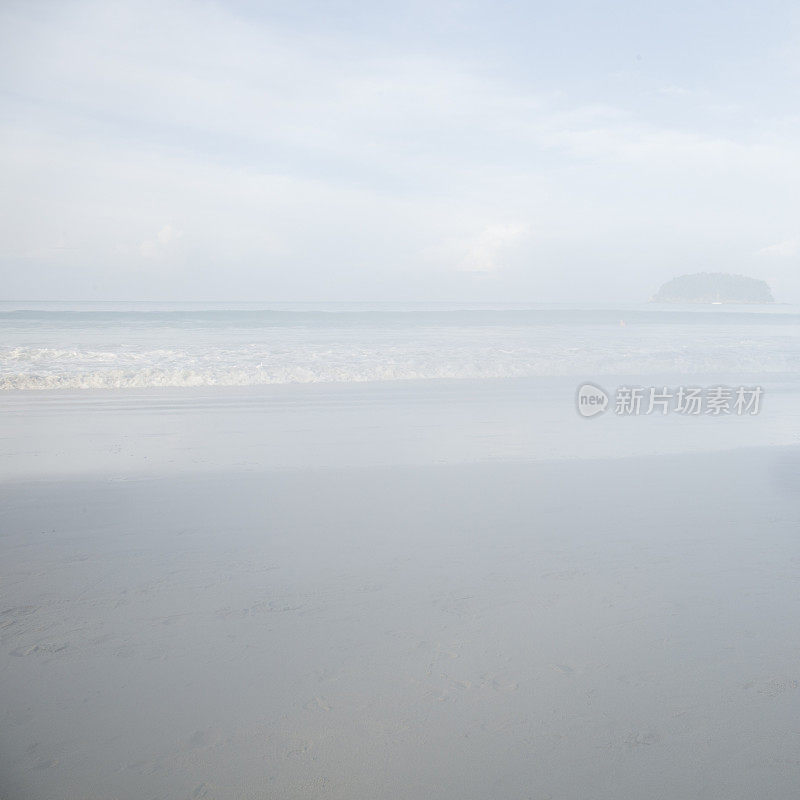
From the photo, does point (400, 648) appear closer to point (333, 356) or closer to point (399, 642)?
point (399, 642)

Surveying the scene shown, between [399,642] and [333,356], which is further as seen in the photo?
[333,356]

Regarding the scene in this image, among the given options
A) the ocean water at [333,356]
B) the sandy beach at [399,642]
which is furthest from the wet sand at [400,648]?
the ocean water at [333,356]

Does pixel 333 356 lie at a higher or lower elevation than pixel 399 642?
lower

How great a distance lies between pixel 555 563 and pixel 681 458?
3.45 m

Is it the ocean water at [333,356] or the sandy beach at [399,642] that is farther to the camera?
the ocean water at [333,356]

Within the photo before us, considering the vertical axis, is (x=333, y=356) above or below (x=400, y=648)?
below

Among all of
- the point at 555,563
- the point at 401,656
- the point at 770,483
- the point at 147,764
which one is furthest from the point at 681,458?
the point at 147,764

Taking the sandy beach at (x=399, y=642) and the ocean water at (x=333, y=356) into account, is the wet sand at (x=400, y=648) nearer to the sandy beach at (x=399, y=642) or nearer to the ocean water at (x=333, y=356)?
the sandy beach at (x=399, y=642)

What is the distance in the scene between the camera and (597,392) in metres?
12.2

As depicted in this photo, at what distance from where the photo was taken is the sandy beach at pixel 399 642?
2.31 m

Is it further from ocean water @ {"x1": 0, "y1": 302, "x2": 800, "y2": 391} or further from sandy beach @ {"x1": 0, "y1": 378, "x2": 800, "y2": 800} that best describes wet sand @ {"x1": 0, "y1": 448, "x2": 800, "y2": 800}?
ocean water @ {"x1": 0, "y1": 302, "x2": 800, "y2": 391}

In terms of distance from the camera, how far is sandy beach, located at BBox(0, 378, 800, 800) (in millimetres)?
2311

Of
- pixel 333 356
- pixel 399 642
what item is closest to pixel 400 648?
pixel 399 642

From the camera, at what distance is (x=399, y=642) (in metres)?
3.10
